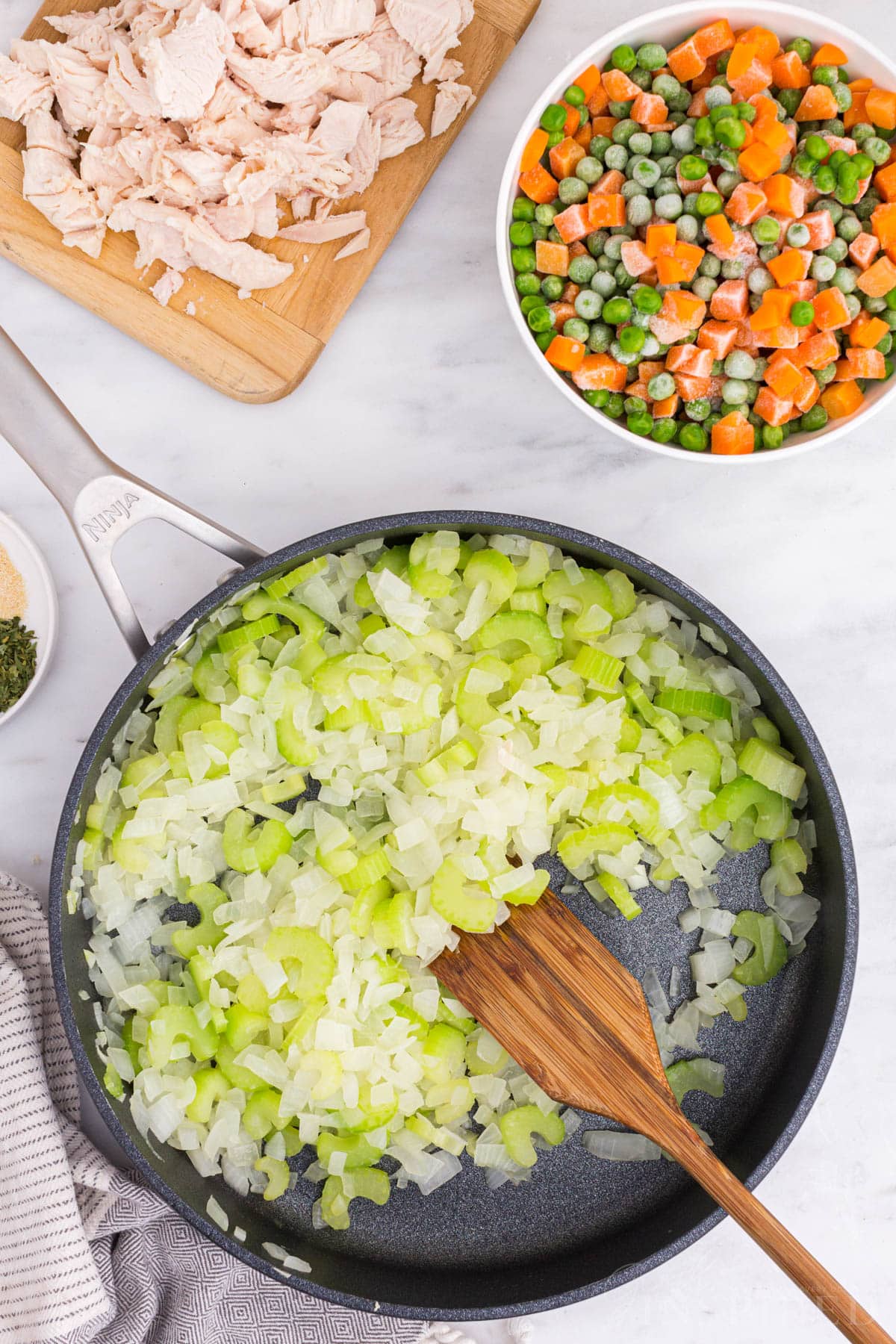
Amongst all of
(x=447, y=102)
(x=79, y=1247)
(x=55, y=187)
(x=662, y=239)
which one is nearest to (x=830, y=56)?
(x=662, y=239)

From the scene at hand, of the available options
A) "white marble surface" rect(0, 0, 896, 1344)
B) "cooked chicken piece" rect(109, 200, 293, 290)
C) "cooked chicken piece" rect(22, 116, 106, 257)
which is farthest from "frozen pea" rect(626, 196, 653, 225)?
"cooked chicken piece" rect(22, 116, 106, 257)

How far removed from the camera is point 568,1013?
1519 millimetres

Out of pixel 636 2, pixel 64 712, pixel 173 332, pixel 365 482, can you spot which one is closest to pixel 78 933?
pixel 64 712

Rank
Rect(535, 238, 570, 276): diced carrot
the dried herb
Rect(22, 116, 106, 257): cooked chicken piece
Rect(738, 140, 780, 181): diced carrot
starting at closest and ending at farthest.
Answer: Rect(738, 140, 780, 181): diced carrot
Rect(535, 238, 570, 276): diced carrot
Rect(22, 116, 106, 257): cooked chicken piece
the dried herb

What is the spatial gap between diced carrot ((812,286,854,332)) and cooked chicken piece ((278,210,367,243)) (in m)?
0.74

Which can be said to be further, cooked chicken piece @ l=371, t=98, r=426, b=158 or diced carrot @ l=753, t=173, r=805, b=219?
cooked chicken piece @ l=371, t=98, r=426, b=158

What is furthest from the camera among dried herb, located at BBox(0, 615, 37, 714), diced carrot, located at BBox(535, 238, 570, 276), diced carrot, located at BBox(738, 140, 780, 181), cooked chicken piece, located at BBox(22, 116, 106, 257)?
dried herb, located at BBox(0, 615, 37, 714)

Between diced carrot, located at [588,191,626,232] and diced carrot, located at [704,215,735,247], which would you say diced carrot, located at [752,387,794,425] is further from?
diced carrot, located at [588,191,626,232]

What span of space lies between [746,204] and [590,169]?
239 mm

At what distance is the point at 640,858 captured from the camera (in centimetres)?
164

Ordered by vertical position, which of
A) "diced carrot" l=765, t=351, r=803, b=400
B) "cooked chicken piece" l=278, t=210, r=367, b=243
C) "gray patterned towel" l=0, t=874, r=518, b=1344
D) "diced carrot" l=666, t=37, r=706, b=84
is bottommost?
"gray patterned towel" l=0, t=874, r=518, b=1344

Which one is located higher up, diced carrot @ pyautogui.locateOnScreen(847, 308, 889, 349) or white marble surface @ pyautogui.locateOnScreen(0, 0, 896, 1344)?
diced carrot @ pyautogui.locateOnScreen(847, 308, 889, 349)

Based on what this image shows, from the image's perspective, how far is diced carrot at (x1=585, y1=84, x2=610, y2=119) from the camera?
158cm

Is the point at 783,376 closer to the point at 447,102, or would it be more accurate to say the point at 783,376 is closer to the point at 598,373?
the point at 598,373
